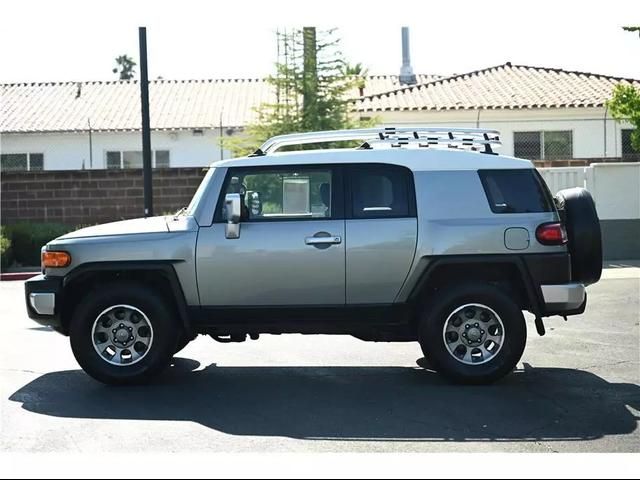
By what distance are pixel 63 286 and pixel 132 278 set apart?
0.59 metres

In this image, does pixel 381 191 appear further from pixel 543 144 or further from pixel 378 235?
pixel 543 144

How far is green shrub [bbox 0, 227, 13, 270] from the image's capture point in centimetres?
1877

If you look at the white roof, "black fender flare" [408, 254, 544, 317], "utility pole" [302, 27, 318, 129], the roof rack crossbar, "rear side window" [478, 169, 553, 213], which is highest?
"utility pole" [302, 27, 318, 129]

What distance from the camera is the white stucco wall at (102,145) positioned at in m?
28.5

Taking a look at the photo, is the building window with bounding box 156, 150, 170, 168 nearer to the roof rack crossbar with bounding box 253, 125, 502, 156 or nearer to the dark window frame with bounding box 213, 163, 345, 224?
the roof rack crossbar with bounding box 253, 125, 502, 156

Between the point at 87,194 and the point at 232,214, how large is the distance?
13.8m

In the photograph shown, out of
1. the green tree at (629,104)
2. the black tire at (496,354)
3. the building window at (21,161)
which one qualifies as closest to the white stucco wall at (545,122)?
the green tree at (629,104)

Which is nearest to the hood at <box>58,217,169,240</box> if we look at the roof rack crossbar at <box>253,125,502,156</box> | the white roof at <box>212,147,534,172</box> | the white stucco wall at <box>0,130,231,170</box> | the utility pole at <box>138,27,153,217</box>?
the white roof at <box>212,147,534,172</box>

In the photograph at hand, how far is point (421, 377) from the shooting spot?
336 inches

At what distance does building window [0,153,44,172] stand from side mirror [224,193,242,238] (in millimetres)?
21768

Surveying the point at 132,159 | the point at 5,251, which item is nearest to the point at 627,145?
the point at 132,159

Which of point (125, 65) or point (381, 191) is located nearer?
point (381, 191)

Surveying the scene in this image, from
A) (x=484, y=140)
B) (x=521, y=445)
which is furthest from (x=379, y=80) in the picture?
(x=521, y=445)

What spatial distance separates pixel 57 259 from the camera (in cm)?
832
